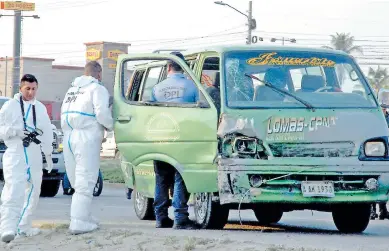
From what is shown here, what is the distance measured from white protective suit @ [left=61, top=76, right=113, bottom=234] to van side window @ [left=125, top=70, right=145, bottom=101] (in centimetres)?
192

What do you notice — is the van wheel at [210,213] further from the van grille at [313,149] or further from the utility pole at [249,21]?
the utility pole at [249,21]

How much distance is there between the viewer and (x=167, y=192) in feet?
42.1

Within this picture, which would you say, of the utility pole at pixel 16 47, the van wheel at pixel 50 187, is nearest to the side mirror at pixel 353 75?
the van wheel at pixel 50 187

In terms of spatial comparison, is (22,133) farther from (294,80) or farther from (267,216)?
(267,216)

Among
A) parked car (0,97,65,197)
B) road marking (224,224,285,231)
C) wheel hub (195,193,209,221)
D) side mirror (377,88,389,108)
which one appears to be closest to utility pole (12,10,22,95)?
parked car (0,97,65,197)

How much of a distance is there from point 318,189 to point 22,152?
3.16 meters

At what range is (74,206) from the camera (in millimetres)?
12117

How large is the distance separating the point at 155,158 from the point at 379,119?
246 centimetres

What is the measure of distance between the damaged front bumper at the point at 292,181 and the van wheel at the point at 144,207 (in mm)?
2773

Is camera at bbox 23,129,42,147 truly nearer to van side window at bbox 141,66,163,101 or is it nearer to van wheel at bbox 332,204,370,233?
van side window at bbox 141,66,163,101

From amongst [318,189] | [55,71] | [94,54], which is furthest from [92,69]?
[94,54]

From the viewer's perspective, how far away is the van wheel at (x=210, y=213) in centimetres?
1231

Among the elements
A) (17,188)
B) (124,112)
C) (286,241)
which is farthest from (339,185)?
(17,188)

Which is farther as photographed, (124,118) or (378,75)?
(378,75)
